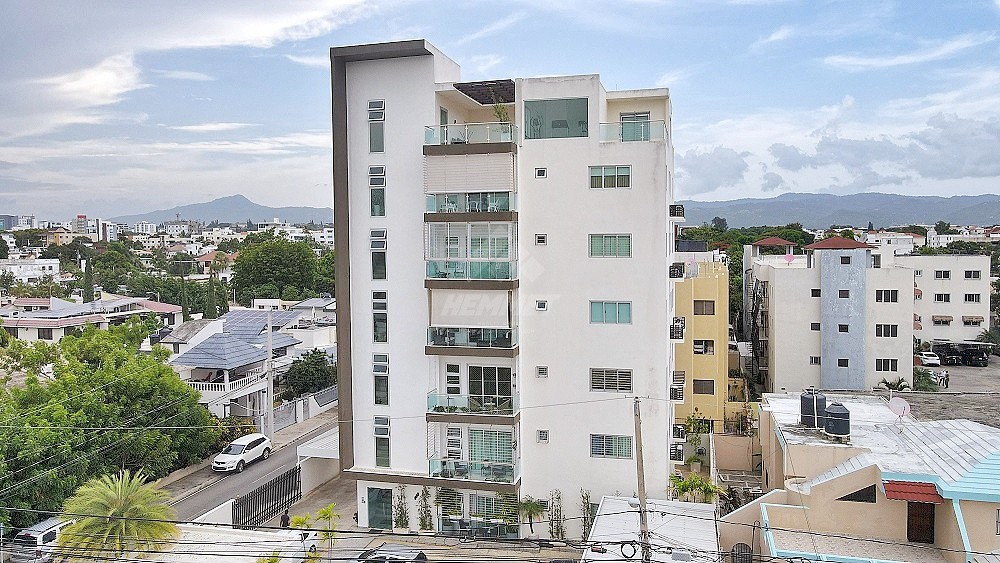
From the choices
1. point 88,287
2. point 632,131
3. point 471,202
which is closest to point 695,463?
point 632,131

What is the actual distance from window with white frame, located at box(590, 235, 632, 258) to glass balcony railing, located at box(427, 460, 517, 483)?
594cm

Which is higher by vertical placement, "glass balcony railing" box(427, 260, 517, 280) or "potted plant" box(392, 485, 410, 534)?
"glass balcony railing" box(427, 260, 517, 280)

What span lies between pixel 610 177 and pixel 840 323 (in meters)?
17.5

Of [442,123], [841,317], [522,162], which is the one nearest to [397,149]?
[442,123]

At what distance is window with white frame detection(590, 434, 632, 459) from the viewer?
18.9 meters

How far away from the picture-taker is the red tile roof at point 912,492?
14.6 meters

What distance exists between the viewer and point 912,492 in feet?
48.5

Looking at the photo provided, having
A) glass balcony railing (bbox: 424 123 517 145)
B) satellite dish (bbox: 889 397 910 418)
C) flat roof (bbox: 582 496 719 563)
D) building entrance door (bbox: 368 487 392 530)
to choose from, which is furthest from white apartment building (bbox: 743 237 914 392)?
building entrance door (bbox: 368 487 392 530)

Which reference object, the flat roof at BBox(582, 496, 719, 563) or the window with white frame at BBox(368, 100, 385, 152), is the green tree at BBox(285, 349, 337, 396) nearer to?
the window with white frame at BBox(368, 100, 385, 152)

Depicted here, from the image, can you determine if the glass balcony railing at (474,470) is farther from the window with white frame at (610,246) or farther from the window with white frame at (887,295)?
the window with white frame at (887,295)

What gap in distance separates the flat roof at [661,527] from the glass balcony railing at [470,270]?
636cm

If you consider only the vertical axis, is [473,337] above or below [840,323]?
above

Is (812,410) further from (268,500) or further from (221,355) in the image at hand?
(221,355)

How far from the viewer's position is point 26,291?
2650 inches
